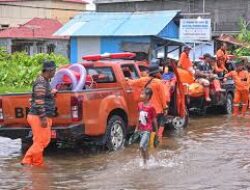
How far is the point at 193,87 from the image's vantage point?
15727mm

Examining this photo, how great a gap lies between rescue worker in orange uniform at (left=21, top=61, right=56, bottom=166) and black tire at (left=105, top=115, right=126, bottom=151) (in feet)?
4.83

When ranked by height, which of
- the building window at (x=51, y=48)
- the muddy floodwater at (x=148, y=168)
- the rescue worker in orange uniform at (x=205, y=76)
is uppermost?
the building window at (x=51, y=48)

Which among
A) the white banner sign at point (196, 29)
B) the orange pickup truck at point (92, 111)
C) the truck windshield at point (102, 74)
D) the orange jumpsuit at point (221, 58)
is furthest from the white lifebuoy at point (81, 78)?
the white banner sign at point (196, 29)

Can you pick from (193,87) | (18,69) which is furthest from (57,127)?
(18,69)

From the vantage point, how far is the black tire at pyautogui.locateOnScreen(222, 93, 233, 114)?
1783 cm

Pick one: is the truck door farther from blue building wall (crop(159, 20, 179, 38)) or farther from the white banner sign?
blue building wall (crop(159, 20, 179, 38))

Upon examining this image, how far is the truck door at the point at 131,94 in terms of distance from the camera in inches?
460

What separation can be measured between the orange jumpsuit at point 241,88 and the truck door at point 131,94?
5.62m

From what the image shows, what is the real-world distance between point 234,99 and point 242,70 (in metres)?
0.88

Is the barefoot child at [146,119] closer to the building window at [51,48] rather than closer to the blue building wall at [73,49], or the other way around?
the blue building wall at [73,49]

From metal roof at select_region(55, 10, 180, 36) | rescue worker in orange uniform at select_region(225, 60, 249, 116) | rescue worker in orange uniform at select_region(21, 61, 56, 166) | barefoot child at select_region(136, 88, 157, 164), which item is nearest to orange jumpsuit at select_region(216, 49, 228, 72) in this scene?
rescue worker in orange uniform at select_region(225, 60, 249, 116)

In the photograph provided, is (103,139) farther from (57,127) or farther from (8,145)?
→ (8,145)

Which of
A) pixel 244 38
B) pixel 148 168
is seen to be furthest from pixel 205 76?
pixel 244 38

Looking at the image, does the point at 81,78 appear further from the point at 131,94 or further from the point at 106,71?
the point at 131,94
